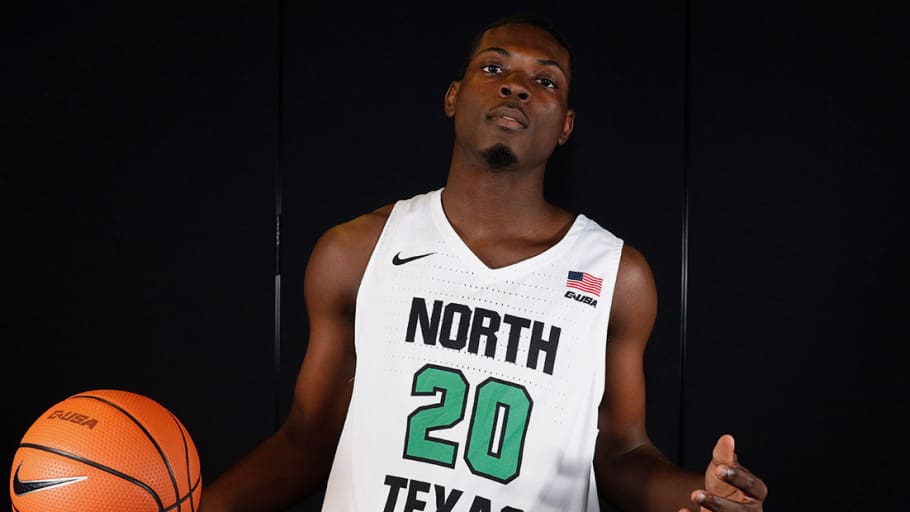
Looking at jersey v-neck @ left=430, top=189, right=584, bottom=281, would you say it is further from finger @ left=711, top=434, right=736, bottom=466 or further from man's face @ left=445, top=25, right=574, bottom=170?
finger @ left=711, top=434, right=736, bottom=466

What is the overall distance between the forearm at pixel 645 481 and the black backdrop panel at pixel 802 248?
2.90 feet

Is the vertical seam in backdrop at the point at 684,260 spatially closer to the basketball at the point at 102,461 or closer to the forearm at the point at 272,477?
the forearm at the point at 272,477

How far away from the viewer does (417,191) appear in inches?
114

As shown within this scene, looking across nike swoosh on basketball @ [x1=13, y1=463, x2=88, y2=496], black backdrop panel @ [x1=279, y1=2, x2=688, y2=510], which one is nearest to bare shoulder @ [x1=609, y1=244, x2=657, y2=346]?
black backdrop panel @ [x1=279, y1=2, x2=688, y2=510]

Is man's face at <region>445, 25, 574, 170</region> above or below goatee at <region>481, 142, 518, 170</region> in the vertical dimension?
above

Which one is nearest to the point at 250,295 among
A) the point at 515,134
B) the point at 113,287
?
the point at 113,287

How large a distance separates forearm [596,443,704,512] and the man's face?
671 millimetres

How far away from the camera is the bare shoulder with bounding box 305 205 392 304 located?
2.11 m

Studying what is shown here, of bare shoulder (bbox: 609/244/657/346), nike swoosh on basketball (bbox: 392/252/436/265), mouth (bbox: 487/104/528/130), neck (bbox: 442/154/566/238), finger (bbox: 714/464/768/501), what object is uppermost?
mouth (bbox: 487/104/528/130)

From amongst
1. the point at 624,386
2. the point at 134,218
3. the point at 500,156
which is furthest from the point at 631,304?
the point at 134,218

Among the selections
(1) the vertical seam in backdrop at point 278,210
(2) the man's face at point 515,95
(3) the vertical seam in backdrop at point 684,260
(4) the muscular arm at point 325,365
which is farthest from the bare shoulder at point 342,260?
(3) the vertical seam in backdrop at point 684,260

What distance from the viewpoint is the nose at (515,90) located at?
205 cm

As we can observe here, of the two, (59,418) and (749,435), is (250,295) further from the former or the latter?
(749,435)

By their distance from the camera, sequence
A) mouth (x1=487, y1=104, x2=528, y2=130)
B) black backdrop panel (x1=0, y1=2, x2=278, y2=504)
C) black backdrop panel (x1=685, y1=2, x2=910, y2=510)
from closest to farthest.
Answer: mouth (x1=487, y1=104, x2=528, y2=130), black backdrop panel (x1=685, y1=2, x2=910, y2=510), black backdrop panel (x1=0, y1=2, x2=278, y2=504)
